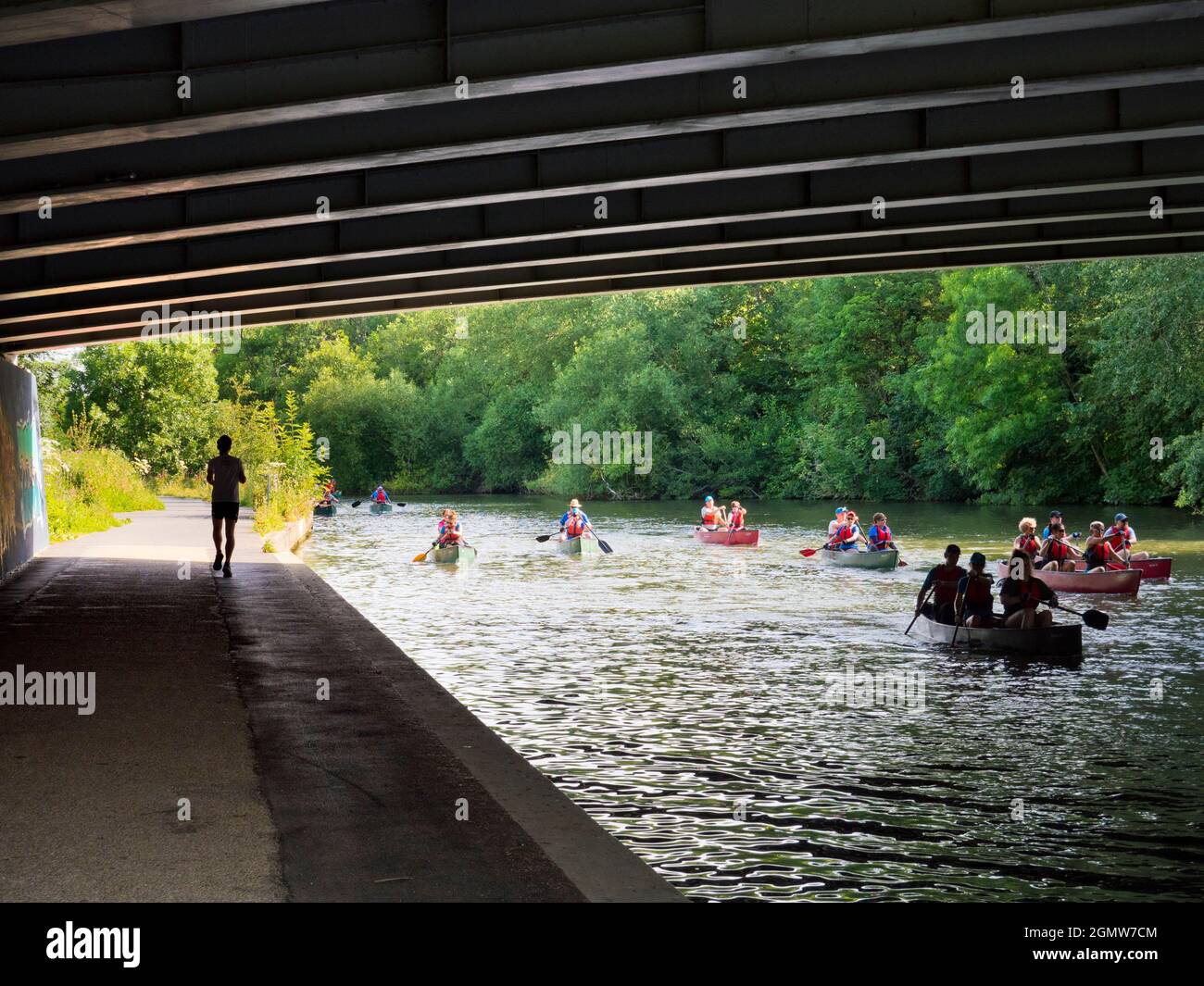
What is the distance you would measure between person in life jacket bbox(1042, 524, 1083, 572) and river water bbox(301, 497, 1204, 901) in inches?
66.4

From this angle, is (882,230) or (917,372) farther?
(917,372)

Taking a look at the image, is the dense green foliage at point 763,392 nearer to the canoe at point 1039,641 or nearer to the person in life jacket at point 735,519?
the person in life jacket at point 735,519

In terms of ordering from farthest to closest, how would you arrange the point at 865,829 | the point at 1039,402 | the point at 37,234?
1. the point at 1039,402
2. the point at 37,234
3. the point at 865,829

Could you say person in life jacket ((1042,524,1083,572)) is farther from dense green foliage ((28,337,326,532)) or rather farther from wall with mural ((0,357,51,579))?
dense green foliage ((28,337,326,532))

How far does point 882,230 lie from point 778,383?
2683 inches

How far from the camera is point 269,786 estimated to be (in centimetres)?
837

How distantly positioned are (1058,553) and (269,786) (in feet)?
76.1

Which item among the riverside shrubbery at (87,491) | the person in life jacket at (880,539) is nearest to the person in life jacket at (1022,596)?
the person in life jacket at (880,539)

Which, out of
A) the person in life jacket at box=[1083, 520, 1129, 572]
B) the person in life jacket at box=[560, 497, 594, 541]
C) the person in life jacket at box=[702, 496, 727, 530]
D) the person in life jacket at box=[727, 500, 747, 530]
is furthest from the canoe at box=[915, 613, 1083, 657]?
the person in life jacket at box=[702, 496, 727, 530]

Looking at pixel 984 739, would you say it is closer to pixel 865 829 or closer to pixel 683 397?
pixel 865 829

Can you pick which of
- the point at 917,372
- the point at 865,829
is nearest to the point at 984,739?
the point at 865,829

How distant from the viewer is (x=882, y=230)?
1852 centimetres

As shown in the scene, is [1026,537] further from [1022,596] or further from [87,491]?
[87,491]

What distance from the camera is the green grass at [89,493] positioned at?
109ft
